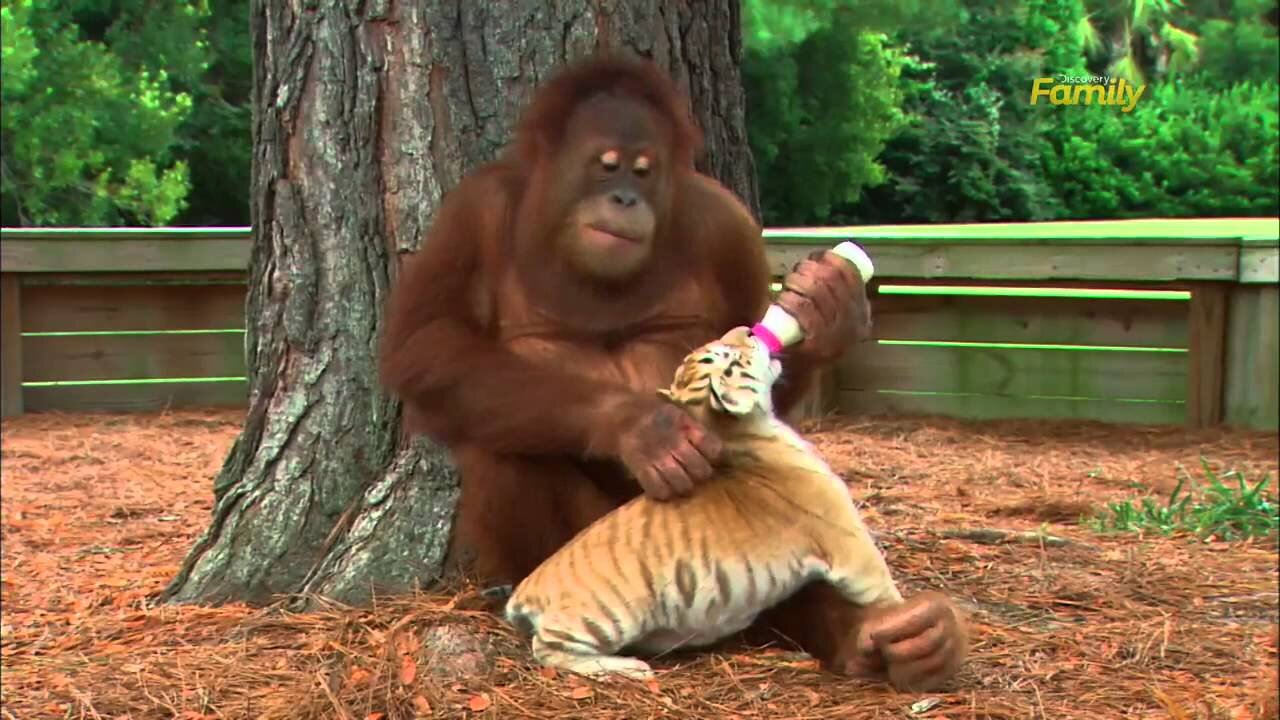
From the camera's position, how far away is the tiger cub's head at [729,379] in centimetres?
274

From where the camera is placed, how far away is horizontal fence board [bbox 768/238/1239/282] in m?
7.13

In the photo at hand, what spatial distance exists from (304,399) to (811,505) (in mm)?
1610

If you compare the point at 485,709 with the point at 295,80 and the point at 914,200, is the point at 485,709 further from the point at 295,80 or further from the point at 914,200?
the point at 914,200

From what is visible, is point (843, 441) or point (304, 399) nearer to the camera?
point (304, 399)

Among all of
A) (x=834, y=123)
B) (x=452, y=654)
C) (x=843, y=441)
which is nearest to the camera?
(x=452, y=654)

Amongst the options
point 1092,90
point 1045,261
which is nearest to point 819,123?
point 1045,261

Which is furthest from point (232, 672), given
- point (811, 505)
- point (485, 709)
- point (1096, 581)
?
point (1096, 581)

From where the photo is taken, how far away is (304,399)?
3689 millimetres

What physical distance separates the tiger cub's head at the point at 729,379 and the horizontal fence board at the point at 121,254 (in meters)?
5.76

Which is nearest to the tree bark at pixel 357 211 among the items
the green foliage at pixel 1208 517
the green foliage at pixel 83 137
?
the green foliage at pixel 1208 517

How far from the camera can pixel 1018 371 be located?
314 inches

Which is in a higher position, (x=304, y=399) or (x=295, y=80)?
(x=295, y=80)

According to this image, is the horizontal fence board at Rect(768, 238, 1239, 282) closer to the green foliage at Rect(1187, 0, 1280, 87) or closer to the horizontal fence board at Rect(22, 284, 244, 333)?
the green foliage at Rect(1187, 0, 1280, 87)

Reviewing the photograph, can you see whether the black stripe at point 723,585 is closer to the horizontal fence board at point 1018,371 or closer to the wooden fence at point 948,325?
the wooden fence at point 948,325
